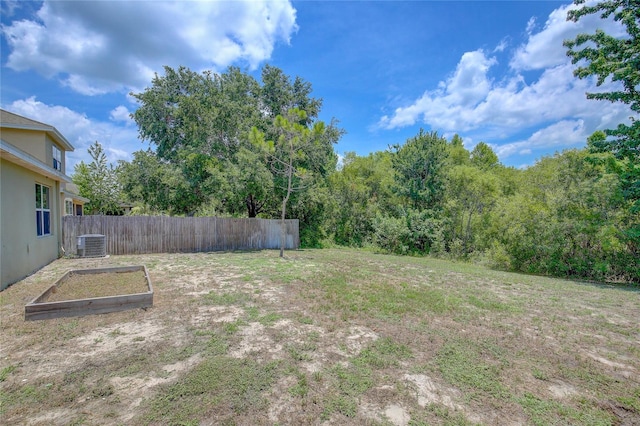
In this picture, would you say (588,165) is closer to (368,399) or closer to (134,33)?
(368,399)

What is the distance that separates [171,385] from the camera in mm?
2385

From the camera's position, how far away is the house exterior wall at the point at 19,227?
535 cm

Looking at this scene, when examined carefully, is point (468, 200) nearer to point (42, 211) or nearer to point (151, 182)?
point (151, 182)

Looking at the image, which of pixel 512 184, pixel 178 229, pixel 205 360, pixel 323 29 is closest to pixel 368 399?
pixel 205 360

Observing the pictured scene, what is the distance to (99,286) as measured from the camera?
4.98 m

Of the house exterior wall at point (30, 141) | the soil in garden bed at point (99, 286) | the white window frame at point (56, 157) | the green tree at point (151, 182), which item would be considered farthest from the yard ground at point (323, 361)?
the green tree at point (151, 182)

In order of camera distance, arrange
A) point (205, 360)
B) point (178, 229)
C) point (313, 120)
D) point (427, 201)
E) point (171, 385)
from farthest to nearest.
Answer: point (313, 120) → point (427, 201) → point (178, 229) → point (205, 360) → point (171, 385)

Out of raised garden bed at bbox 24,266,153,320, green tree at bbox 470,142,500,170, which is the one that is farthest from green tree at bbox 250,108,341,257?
green tree at bbox 470,142,500,170

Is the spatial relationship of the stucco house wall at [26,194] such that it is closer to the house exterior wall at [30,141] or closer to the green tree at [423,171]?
the house exterior wall at [30,141]

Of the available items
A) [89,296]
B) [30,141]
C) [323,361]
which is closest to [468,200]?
[323,361]

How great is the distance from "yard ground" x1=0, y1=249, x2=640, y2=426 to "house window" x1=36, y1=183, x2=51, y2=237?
2.80 meters

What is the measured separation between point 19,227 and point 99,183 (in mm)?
15992

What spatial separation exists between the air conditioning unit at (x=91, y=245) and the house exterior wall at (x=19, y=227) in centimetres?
116

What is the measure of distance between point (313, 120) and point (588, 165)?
11.5 meters
